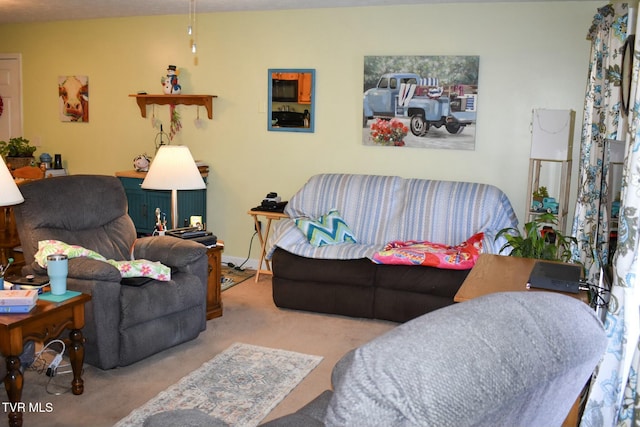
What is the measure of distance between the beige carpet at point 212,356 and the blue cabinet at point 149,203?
3.78ft

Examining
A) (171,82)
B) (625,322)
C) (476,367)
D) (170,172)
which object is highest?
(171,82)

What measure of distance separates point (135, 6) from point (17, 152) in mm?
2134

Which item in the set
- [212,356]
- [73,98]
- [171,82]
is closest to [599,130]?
[212,356]

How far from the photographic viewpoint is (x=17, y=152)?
263 inches

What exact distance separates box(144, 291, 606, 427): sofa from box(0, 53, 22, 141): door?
7.08 meters

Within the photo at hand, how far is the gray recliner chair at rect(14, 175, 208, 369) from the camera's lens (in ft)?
11.3

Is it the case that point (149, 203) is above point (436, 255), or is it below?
above

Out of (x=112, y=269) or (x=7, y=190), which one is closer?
(x=7, y=190)

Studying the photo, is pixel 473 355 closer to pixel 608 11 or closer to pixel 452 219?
pixel 608 11

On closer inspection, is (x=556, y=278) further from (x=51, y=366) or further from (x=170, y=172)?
(x=170, y=172)

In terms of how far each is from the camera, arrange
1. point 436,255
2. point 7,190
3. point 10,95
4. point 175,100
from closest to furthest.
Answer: point 7,190 → point 436,255 → point 175,100 → point 10,95

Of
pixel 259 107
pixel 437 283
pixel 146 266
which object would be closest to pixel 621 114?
pixel 437 283

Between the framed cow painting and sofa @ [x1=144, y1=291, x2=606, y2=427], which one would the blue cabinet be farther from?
sofa @ [x1=144, y1=291, x2=606, y2=427]

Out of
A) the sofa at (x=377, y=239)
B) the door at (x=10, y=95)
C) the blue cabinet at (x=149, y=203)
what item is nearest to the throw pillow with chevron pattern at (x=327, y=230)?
the sofa at (x=377, y=239)
